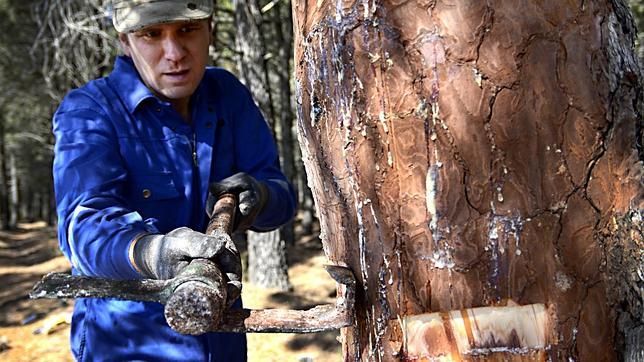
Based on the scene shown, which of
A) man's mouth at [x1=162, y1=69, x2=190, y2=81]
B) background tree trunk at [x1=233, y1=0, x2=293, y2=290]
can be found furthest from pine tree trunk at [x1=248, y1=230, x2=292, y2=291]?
man's mouth at [x1=162, y1=69, x2=190, y2=81]

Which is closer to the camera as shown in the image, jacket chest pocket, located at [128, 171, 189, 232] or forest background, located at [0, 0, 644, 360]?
jacket chest pocket, located at [128, 171, 189, 232]

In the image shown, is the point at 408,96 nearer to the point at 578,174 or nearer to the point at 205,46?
the point at 578,174

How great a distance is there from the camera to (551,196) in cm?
117

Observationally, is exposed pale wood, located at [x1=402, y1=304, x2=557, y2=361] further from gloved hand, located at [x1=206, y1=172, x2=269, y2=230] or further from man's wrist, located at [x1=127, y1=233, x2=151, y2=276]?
gloved hand, located at [x1=206, y1=172, x2=269, y2=230]

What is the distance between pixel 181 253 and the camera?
1370 millimetres

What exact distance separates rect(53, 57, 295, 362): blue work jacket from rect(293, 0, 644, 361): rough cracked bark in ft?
2.63

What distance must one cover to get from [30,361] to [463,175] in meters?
6.02

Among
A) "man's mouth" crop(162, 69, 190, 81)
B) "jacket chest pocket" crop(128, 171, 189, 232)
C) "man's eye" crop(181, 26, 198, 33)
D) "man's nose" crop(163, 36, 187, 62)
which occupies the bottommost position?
"jacket chest pocket" crop(128, 171, 189, 232)

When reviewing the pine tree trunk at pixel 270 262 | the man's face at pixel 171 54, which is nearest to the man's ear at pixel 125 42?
the man's face at pixel 171 54

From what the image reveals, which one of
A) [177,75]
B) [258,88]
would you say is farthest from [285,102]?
[177,75]

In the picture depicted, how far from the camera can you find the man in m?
1.82

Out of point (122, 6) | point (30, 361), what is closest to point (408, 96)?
point (122, 6)

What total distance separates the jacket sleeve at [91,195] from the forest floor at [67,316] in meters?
2.54

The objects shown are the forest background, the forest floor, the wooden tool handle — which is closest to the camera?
the wooden tool handle
